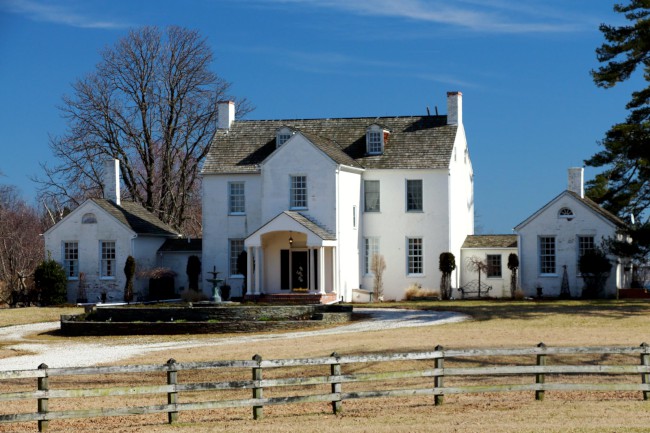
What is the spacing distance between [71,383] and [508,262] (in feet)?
94.5

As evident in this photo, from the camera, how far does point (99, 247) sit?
5384cm

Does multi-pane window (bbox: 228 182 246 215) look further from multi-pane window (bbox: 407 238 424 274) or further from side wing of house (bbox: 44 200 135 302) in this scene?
multi-pane window (bbox: 407 238 424 274)

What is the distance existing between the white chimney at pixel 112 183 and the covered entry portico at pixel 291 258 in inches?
403

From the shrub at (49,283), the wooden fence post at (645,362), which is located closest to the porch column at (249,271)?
the shrub at (49,283)

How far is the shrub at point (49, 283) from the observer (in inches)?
2053

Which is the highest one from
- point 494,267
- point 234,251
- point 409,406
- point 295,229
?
point 295,229

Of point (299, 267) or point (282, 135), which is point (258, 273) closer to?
point (299, 267)

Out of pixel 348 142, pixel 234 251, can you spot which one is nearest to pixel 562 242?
pixel 348 142

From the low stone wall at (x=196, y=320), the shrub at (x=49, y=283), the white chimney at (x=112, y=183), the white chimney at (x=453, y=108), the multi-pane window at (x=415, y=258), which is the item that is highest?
the white chimney at (x=453, y=108)

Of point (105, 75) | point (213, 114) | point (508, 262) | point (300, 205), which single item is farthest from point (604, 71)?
point (105, 75)

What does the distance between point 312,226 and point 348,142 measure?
695cm

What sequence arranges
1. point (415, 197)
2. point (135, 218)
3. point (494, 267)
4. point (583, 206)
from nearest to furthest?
point (583, 206), point (415, 197), point (494, 267), point (135, 218)

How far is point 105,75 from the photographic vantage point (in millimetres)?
66062

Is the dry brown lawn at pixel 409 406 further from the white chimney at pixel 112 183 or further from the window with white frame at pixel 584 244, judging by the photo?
the white chimney at pixel 112 183
